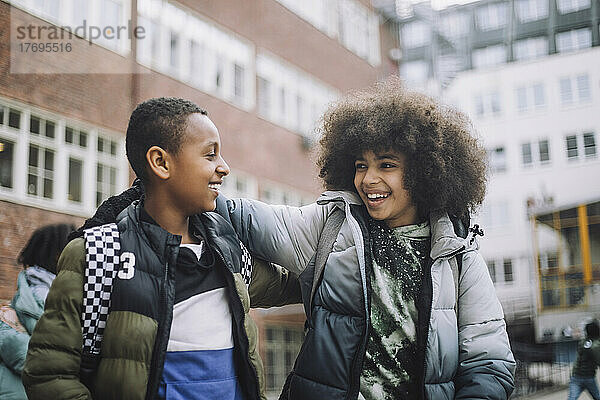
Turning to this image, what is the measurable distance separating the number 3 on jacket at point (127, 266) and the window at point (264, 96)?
9594 mm

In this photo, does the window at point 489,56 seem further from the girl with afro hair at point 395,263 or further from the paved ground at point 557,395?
the girl with afro hair at point 395,263

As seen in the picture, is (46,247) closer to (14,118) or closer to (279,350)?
(14,118)

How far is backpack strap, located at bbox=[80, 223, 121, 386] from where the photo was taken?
6.37 ft

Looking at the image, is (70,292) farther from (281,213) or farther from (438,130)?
(438,130)

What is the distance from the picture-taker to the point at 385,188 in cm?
262

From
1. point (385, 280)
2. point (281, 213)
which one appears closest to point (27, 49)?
point (281, 213)

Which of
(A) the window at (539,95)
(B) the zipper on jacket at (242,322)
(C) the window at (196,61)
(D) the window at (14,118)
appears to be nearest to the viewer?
(B) the zipper on jacket at (242,322)

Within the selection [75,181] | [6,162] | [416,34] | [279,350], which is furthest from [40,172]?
[416,34]

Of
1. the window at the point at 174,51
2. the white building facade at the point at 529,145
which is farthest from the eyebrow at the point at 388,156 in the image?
the window at the point at 174,51

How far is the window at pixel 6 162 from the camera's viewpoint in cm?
534

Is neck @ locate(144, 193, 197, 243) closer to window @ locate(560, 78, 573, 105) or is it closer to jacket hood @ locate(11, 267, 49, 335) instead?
jacket hood @ locate(11, 267, 49, 335)

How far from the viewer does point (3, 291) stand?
4.78m

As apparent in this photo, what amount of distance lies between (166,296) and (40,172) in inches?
175

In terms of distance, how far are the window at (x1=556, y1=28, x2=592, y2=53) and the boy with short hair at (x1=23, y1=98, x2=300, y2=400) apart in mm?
7192
